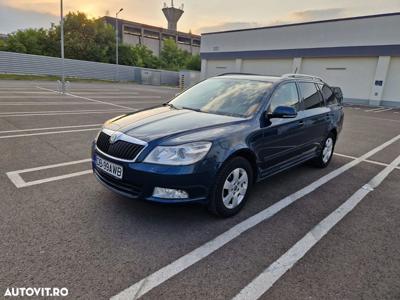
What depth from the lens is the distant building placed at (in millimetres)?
64062

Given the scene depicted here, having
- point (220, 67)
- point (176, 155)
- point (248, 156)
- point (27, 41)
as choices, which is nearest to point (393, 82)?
point (220, 67)

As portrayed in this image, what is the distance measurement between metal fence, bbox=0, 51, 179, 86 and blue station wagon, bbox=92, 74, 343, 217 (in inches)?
1368

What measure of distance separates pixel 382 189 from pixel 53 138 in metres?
6.67

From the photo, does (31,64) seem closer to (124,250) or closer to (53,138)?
(53,138)

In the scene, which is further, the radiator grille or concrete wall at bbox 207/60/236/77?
concrete wall at bbox 207/60/236/77

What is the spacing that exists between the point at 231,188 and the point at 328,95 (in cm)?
347

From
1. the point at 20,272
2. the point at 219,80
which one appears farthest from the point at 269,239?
the point at 219,80

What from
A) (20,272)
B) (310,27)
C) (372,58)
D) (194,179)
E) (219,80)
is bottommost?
(20,272)

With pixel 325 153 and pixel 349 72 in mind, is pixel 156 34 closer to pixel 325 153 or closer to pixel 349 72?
pixel 349 72

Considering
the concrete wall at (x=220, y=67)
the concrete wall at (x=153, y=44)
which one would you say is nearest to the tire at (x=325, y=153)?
the concrete wall at (x=220, y=67)

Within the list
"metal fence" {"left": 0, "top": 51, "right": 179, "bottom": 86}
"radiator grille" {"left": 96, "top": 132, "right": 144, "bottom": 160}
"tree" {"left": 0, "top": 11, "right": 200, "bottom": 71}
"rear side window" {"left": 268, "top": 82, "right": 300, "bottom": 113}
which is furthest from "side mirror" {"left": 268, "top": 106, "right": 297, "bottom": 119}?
"tree" {"left": 0, "top": 11, "right": 200, "bottom": 71}

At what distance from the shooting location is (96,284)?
2.22 m

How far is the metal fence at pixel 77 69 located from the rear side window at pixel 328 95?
35225mm

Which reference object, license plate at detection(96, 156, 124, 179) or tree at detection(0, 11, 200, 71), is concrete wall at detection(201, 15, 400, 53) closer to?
tree at detection(0, 11, 200, 71)
